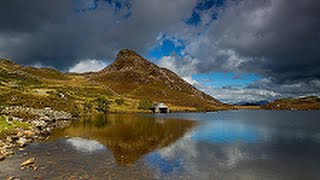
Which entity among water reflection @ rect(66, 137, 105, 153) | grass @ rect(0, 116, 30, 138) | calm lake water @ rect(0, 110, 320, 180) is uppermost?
grass @ rect(0, 116, 30, 138)

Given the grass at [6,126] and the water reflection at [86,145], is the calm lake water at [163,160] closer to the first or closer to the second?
the water reflection at [86,145]

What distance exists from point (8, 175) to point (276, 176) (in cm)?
3277

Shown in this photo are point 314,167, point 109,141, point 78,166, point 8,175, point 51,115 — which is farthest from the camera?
point 51,115

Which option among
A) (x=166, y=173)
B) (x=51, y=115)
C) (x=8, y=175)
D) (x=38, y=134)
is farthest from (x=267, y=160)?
(x=51, y=115)

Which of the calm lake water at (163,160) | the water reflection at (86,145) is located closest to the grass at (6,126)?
the calm lake water at (163,160)

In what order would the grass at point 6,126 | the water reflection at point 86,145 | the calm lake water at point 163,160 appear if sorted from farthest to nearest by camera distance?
the grass at point 6,126 → the water reflection at point 86,145 → the calm lake water at point 163,160

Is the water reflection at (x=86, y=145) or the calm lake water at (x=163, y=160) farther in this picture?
the water reflection at (x=86, y=145)

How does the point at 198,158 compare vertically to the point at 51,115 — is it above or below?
below

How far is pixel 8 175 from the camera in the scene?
29203 millimetres

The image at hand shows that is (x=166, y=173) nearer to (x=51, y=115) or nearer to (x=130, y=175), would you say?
(x=130, y=175)

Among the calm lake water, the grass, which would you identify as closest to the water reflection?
the calm lake water

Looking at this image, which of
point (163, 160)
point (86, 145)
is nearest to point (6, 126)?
point (86, 145)

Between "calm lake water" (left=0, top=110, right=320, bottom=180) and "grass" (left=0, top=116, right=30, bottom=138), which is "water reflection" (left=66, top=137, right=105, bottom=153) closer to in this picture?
"calm lake water" (left=0, top=110, right=320, bottom=180)

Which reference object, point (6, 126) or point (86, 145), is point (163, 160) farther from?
point (6, 126)
